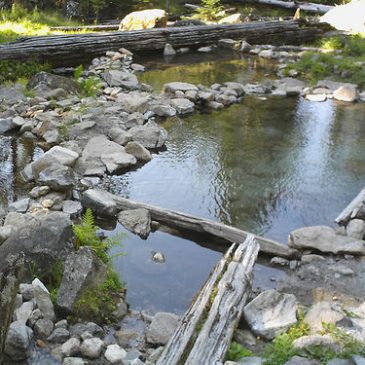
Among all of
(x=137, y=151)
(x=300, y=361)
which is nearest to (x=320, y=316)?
(x=300, y=361)

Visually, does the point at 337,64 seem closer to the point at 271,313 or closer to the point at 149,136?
the point at 149,136

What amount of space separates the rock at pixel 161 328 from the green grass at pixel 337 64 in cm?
1156

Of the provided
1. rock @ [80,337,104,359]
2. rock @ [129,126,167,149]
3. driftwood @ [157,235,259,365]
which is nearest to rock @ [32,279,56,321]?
rock @ [80,337,104,359]

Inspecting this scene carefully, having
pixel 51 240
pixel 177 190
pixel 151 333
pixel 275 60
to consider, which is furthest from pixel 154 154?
pixel 275 60

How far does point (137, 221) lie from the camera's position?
7.19 metres

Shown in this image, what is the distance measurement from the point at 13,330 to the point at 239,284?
222 cm

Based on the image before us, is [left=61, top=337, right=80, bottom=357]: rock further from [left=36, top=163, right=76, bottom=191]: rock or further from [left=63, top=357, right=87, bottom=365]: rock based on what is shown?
[left=36, top=163, right=76, bottom=191]: rock

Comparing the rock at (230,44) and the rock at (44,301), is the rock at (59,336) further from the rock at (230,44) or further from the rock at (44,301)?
the rock at (230,44)

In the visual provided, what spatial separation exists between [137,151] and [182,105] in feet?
10.6

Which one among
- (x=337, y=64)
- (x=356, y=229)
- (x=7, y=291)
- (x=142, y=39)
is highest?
(x=7, y=291)

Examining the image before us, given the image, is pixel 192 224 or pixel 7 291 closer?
pixel 7 291

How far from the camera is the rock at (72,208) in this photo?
Answer: 727 centimetres

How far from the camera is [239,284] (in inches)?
215

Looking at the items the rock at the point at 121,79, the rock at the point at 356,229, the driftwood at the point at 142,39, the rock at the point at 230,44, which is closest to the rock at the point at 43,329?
the rock at the point at 356,229
